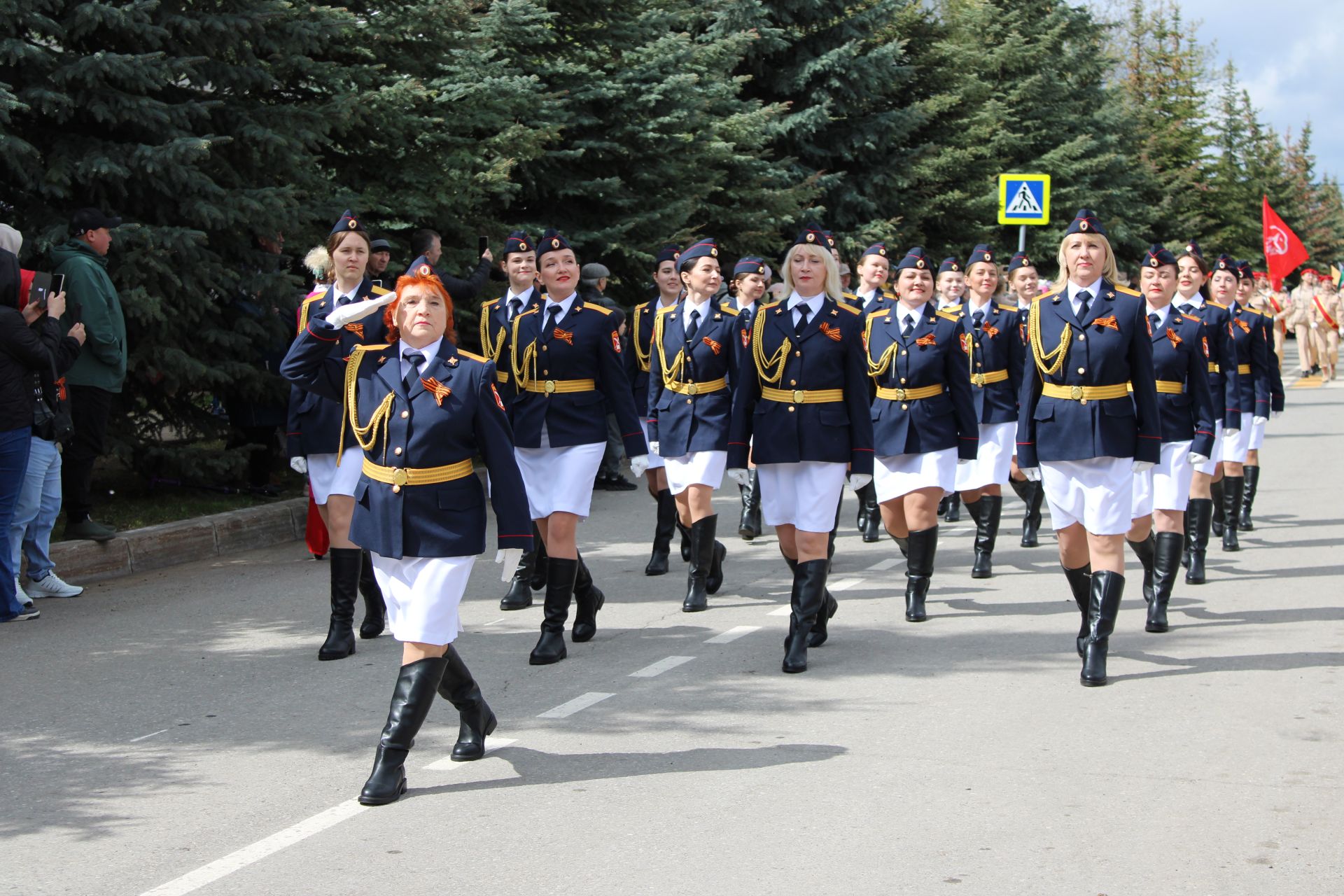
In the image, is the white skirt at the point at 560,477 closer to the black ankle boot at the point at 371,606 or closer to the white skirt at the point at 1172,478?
the black ankle boot at the point at 371,606

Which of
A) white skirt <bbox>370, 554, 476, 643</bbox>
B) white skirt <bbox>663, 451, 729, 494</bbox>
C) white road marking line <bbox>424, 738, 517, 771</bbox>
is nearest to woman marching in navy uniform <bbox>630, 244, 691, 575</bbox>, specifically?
white skirt <bbox>663, 451, 729, 494</bbox>

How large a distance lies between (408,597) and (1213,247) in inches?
1981

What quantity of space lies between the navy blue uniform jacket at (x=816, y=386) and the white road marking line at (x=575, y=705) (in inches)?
58.0

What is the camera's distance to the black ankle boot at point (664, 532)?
33.5ft

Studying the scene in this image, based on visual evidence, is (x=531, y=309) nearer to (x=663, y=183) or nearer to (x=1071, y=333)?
(x=1071, y=333)

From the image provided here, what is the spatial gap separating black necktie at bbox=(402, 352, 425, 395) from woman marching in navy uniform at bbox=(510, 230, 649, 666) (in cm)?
230

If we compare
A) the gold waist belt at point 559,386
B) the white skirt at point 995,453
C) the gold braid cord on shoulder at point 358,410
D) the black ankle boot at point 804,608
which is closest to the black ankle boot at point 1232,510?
the white skirt at point 995,453

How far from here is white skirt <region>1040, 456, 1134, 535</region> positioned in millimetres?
7156

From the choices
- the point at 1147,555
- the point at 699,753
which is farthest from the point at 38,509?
the point at 1147,555

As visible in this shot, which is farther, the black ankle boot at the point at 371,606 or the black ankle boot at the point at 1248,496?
the black ankle boot at the point at 1248,496

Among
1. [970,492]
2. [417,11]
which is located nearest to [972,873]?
[970,492]

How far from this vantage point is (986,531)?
34.1 ft

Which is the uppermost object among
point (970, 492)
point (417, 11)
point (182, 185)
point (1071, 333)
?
point (417, 11)

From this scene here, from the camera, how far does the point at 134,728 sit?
20.9ft
